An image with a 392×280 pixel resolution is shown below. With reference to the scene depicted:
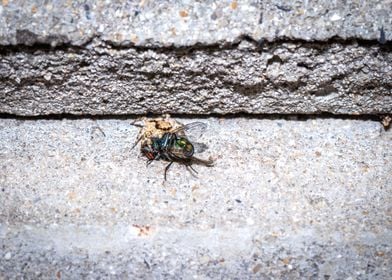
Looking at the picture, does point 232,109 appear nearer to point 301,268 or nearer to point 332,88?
point 332,88

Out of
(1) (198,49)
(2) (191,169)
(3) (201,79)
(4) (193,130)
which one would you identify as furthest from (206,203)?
(1) (198,49)

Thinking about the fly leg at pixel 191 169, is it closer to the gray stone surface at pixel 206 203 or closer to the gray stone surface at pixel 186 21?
the gray stone surface at pixel 206 203

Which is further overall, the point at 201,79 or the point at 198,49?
the point at 201,79

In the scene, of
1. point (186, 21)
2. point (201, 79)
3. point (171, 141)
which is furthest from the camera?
point (171, 141)

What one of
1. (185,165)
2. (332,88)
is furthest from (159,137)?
(332,88)

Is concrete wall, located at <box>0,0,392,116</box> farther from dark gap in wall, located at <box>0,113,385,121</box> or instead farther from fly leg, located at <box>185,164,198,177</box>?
fly leg, located at <box>185,164,198,177</box>

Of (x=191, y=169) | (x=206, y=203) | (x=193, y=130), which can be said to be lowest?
(x=206, y=203)

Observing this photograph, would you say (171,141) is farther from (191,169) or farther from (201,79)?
(201,79)
